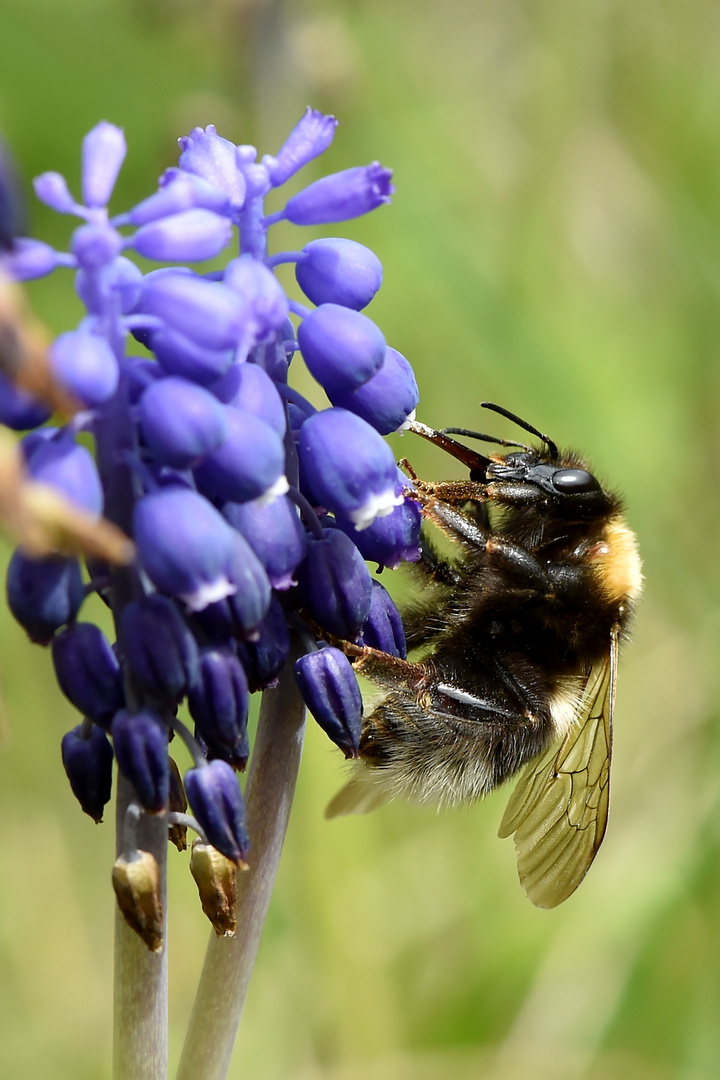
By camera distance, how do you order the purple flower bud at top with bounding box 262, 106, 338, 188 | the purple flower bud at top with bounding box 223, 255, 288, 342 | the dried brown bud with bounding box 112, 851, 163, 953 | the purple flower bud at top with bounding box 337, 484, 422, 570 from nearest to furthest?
the purple flower bud at top with bounding box 223, 255, 288, 342
the dried brown bud with bounding box 112, 851, 163, 953
the purple flower bud at top with bounding box 262, 106, 338, 188
the purple flower bud at top with bounding box 337, 484, 422, 570

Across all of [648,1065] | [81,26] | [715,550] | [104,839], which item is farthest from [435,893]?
[81,26]

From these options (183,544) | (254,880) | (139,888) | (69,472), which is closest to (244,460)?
(183,544)

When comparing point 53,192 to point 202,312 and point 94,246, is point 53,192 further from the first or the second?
point 202,312

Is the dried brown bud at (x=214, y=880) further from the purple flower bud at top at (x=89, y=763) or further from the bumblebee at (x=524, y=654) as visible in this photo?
the bumblebee at (x=524, y=654)

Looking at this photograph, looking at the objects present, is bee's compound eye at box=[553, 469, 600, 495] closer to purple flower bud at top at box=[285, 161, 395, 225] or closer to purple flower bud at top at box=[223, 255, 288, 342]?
purple flower bud at top at box=[285, 161, 395, 225]

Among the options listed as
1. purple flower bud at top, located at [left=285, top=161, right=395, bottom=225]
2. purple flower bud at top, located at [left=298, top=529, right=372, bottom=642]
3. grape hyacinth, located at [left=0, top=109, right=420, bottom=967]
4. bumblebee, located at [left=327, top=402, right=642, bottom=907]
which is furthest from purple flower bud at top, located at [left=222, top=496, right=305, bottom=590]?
bumblebee, located at [left=327, top=402, right=642, bottom=907]

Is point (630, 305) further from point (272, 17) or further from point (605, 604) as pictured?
point (605, 604)

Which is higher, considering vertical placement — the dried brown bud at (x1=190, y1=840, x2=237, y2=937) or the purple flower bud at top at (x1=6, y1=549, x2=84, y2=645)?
the purple flower bud at top at (x1=6, y1=549, x2=84, y2=645)
